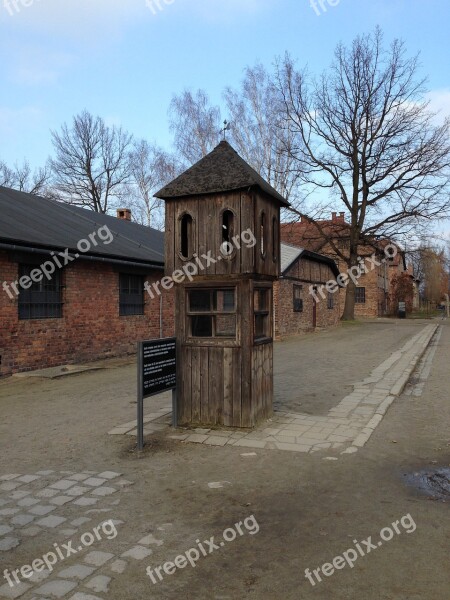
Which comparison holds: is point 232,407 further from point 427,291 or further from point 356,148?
point 427,291

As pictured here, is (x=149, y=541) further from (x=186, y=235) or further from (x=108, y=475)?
(x=186, y=235)

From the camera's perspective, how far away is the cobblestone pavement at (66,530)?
3.00 meters

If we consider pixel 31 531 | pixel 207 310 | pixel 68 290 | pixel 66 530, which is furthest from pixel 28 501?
pixel 68 290

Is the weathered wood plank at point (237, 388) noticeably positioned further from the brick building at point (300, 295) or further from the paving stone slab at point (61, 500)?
the brick building at point (300, 295)

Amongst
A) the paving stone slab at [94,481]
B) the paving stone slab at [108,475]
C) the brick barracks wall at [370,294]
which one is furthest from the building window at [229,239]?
the brick barracks wall at [370,294]

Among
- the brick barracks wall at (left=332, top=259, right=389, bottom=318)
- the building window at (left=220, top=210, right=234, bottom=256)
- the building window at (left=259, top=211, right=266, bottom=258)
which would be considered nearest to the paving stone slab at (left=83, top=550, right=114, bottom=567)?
the building window at (left=220, top=210, right=234, bottom=256)

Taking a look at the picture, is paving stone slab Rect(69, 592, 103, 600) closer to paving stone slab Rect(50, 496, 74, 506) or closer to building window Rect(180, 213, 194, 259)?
paving stone slab Rect(50, 496, 74, 506)

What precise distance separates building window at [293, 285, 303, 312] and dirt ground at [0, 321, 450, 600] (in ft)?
55.6

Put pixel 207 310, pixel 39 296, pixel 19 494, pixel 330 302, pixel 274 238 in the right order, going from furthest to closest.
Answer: pixel 330 302, pixel 39 296, pixel 274 238, pixel 207 310, pixel 19 494

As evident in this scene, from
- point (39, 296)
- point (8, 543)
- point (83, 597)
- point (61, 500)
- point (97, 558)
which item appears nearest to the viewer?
point (83, 597)

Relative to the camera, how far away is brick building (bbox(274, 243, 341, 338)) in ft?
75.1

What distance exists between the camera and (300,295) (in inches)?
1014

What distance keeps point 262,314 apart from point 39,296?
6.97 metres

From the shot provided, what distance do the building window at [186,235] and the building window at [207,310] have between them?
54 cm
